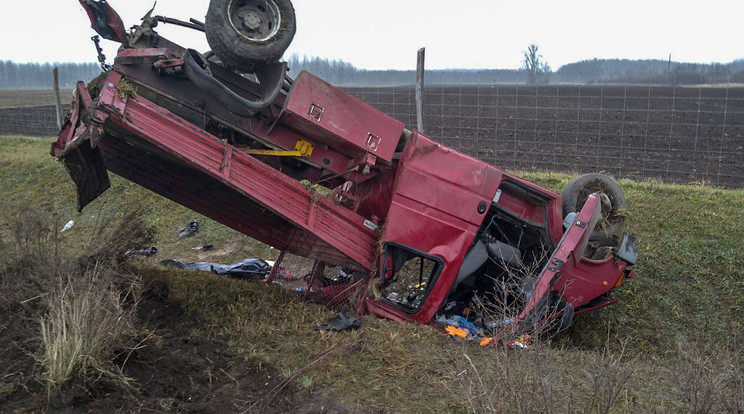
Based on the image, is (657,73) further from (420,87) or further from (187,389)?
(187,389)

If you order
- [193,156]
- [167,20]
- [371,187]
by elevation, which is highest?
[167,20]

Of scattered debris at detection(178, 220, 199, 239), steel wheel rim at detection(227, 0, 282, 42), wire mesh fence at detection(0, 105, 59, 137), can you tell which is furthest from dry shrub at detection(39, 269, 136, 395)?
wire mesh fence at detection(0, 105, 59, 137)

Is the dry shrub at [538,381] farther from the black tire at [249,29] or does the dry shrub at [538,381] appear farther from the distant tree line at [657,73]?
the distant tree line at [657,73]

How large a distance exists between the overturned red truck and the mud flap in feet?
0.05

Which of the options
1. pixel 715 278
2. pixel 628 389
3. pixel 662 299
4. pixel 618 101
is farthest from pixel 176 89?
pixel 618 101

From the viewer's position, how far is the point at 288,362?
416 cm

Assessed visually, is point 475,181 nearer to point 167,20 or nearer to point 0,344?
point 167,20

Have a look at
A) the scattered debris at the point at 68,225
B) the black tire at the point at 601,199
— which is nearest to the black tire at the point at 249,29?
the black tire at the point at 601,199

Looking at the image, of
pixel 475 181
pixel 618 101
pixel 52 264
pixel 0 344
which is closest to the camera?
pixel 0 344

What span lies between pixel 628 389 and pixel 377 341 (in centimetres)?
170

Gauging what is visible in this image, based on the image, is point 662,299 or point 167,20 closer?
point 167,20

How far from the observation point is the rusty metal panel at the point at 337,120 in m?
4.99

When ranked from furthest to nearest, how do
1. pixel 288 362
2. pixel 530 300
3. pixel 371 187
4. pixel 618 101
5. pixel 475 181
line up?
pixel 618 101, pixel 371 187, pixel 475 181, pixel 530 300, pixel 288 362

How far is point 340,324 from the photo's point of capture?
4836 millimetres
